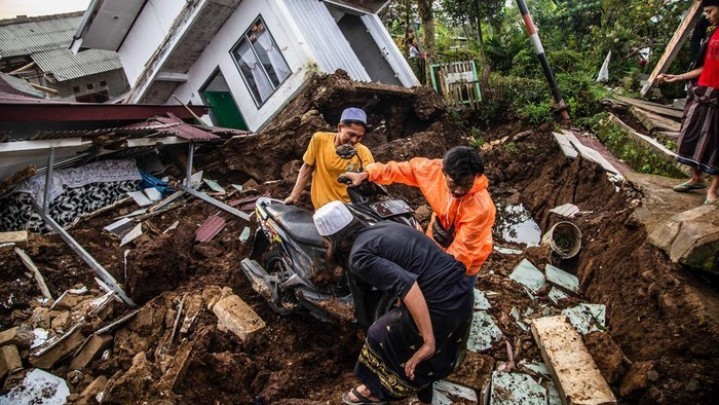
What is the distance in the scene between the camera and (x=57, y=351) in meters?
3.36

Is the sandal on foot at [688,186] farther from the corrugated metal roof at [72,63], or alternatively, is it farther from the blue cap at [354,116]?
the corrugated metal roof at [72,63]

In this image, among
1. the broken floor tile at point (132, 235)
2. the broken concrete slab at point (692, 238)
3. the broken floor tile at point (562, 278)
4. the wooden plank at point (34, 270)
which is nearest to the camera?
the broken concrete slab at point (692, 238)

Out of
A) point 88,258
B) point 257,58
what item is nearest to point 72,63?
point 257,58

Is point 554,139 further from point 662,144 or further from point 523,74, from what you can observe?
point 523,74

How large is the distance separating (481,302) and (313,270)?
2020mm

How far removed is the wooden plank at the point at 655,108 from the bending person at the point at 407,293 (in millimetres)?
8455

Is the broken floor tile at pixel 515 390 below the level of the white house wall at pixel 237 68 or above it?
below

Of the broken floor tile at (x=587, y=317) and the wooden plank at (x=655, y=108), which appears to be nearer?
the broken floor tile at (x=587, y=317)

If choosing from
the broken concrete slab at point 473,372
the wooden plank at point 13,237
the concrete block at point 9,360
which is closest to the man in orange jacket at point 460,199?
the broken concrete slab at point 473,372

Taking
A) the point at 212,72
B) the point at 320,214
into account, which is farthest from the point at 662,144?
the point at 212,72

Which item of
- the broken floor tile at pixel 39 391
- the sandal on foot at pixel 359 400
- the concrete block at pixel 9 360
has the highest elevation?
the concrete block at pixel 9 360

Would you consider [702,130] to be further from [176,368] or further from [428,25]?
[428,25]

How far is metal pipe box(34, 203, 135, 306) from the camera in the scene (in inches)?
163

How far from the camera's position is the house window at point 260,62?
28.4 ft
